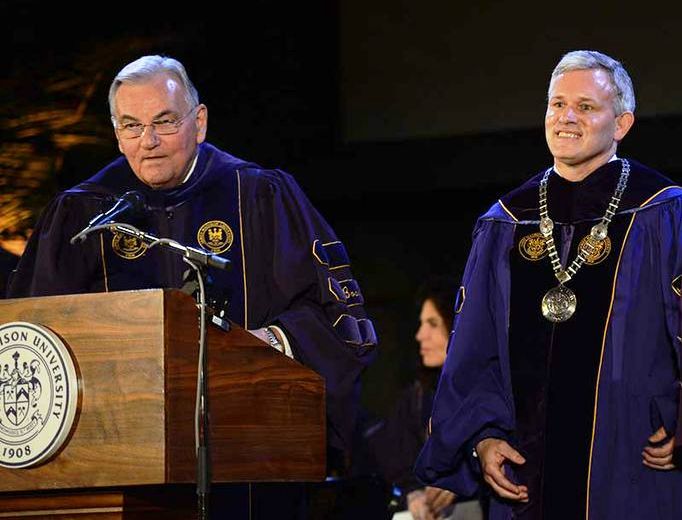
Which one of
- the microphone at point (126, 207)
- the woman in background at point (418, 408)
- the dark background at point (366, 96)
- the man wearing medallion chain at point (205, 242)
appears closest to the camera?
the microphone at point (126, 207)

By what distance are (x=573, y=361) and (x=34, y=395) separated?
1.65 metres

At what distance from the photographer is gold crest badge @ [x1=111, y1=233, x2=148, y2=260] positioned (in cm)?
493

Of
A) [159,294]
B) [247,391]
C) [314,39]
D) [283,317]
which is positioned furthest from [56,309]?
[314,39]

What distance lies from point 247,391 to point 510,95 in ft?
16.7

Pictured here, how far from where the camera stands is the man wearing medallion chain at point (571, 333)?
4.66 metres

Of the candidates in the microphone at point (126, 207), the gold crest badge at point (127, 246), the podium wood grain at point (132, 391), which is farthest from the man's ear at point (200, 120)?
the podium wood grain at point (132, 391)

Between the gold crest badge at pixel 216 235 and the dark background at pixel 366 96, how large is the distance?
3107mm

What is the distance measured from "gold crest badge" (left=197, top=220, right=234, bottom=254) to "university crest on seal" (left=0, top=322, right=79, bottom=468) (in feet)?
3.32

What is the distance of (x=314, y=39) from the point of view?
9.83 metres

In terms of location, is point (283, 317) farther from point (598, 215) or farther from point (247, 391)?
point (598, 215)

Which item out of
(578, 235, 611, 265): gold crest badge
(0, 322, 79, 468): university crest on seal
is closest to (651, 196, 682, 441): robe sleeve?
(578, 235, 611, 265): gold crest badge

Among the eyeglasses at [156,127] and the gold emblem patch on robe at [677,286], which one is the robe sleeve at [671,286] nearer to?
the gold emblem patch on robe at [677,286]

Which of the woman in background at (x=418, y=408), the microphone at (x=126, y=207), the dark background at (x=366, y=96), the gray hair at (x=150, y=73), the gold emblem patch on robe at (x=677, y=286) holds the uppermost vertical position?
the dark background at (x=366, y=96)

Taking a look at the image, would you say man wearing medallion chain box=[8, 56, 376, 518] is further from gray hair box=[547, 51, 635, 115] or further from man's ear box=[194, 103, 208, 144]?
gray hair box=[547, 51, 635, 115]
